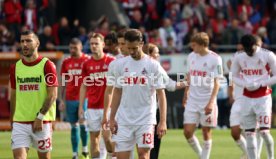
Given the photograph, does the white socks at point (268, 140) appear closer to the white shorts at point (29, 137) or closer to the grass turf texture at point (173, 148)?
the grass turf texture at point (173, 148)

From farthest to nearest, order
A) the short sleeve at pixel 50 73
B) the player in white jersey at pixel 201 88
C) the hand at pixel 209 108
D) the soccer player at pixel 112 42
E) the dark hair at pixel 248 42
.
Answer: the player in white jersey at pixel 201 88, the hand at pixel 209 108, the soccer player at pixel 112 42, the dark hair at pixel 248 42, the short sleeve at pixel 50 73

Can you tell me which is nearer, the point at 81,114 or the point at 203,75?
the point at 203,75

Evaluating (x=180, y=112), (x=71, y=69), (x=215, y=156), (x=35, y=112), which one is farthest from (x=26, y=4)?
(x=35, y=112)

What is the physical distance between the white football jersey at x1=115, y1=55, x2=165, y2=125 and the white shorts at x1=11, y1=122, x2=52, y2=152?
43.6 inches

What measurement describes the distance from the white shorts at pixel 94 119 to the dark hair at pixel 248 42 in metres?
2.81

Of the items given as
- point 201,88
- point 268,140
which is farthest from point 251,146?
point 201,88

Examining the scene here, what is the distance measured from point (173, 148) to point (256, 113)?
5110 millimetres

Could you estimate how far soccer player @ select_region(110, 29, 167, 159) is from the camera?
13.0 meters

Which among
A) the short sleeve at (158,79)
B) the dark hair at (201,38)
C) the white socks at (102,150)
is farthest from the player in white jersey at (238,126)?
the short sleeve at (158,79)

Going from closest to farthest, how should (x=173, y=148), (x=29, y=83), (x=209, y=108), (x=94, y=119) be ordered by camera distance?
(x=29, y=83), (x=94, y=119), (x=209, y=108), (x=173, y=148)

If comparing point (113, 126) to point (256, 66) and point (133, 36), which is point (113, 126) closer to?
point (133, 36)

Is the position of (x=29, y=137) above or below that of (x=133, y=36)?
below

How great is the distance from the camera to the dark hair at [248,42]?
51.5 ft

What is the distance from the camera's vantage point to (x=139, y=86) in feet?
42.9
